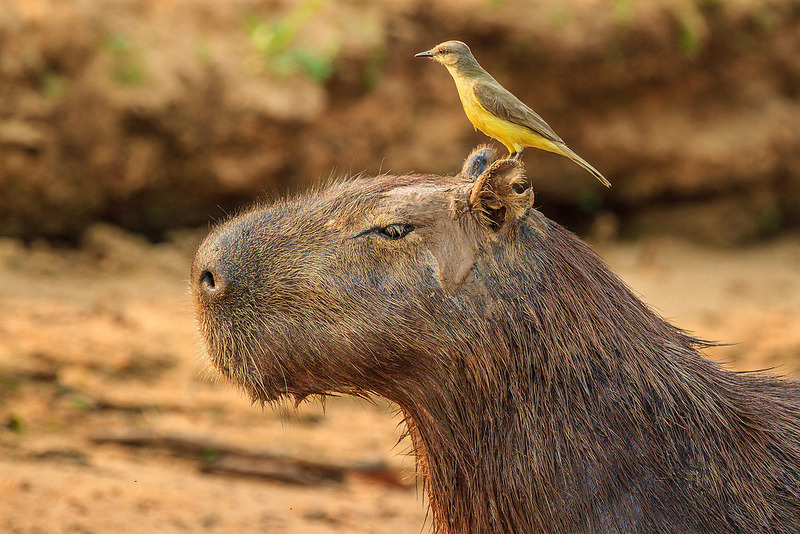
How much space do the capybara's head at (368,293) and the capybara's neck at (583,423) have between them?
2.6 inches

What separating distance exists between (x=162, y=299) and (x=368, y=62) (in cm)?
307

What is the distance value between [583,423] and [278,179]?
6245 millimetres

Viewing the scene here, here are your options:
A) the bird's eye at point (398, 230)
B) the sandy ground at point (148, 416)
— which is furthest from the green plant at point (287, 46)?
the bird's eye at point (398, 230)

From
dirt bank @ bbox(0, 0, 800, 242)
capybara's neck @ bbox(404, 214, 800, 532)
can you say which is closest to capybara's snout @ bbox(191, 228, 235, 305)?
capybara's neck @ bbox(404, 214, 800, 532)

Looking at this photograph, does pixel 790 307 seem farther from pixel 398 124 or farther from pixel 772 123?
pixel 398 124

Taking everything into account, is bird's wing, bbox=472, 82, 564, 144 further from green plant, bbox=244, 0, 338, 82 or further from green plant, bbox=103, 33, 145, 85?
green plant, bbox=244, 0, 338, 82

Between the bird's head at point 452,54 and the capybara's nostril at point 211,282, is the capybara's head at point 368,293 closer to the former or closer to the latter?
the capybara's nostril at point 211,282

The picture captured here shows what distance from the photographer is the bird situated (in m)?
2.80

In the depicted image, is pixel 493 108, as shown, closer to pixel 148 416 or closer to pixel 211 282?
pixel 211 282

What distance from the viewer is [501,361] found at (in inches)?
106

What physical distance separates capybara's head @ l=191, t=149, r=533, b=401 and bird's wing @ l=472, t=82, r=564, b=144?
0.25 metres

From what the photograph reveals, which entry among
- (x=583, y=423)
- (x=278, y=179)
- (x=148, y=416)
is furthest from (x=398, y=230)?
(x=278, y=179)

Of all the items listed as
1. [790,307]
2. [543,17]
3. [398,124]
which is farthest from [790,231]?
[398,124]

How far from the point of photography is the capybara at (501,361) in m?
2.63
